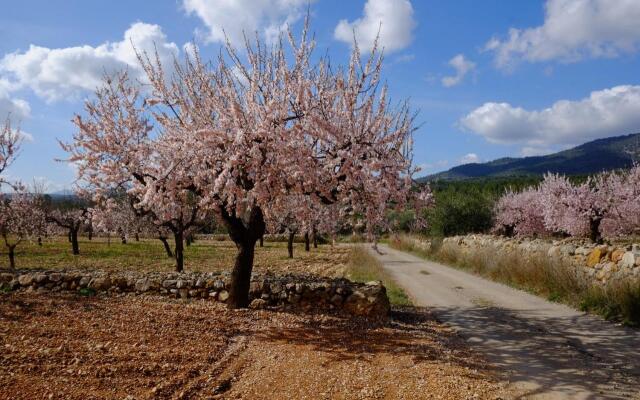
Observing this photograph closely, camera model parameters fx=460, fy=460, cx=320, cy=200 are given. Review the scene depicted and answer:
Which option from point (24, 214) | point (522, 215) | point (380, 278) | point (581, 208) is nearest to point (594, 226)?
point (581, 208)

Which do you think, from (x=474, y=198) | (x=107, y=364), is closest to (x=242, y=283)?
(x=107, y=364)

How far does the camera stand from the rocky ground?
6.17 metres

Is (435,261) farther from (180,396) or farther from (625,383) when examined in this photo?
(180,396)

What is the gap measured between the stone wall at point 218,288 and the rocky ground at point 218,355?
0.76 metres

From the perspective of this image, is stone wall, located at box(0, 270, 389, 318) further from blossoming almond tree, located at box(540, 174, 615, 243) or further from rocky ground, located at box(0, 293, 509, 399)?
blossoming almond tree, located at box(540, 174, 615, 243)

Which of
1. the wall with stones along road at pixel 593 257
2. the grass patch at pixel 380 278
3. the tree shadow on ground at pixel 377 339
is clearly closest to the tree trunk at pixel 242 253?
the tree shadow on ground at pixel 377 339

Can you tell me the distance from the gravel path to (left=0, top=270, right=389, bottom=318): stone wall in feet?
7.24

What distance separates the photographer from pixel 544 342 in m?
9.20

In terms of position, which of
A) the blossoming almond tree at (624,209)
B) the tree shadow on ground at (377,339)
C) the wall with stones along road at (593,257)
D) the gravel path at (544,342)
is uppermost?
the blossoming almond tree at (624,209)

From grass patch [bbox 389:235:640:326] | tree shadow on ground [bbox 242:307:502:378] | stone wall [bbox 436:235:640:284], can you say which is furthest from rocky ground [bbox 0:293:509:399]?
stone wall [bbox 436:235:640:284]

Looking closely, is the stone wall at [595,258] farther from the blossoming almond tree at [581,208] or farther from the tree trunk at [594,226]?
the blossoming almond tree at [581,208]

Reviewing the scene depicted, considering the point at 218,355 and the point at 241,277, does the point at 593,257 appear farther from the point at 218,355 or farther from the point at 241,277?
the point at 218,355

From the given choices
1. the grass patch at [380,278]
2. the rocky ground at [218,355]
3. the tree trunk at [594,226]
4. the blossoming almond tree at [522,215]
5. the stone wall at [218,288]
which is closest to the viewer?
the rocky ground at [218,355]

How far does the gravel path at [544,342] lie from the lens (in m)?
6.74
